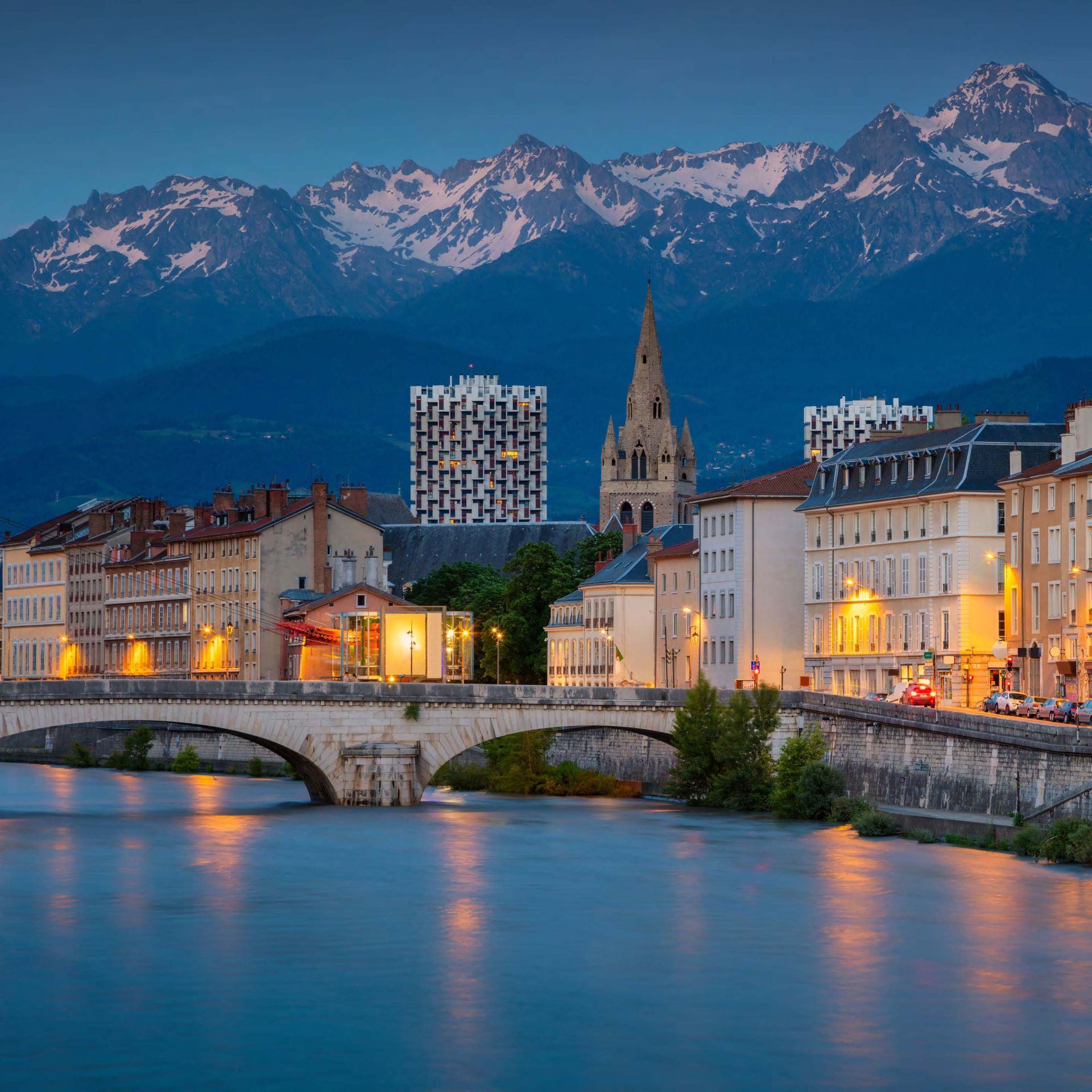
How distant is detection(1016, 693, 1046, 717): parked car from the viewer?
7900 cm

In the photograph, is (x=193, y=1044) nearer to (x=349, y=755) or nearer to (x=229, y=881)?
(x=229, y=881)

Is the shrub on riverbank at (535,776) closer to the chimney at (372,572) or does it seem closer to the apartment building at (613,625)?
the apartment building at (613,625)

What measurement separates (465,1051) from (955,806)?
33.2 meters

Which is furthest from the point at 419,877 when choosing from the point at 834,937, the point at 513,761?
the point at 513,761

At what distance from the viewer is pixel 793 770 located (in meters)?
81.8

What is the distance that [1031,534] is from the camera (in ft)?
310

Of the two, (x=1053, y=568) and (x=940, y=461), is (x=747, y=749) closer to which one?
(x=1053, y=568)

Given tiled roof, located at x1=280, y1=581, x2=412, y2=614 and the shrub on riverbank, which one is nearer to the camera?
the shrub on riverbank

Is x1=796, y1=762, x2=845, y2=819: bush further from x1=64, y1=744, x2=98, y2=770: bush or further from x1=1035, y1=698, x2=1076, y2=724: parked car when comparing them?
x1=64, y1=744, x2=98, y2=770: bush

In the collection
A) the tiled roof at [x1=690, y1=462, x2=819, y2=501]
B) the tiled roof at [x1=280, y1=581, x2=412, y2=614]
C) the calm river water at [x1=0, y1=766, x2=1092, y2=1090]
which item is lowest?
the calm river water at [x1=0, y1=766, x2=1092, y2=1090]

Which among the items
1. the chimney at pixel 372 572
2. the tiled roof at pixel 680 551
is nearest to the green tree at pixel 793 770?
the tiled roof at pixel 680 551

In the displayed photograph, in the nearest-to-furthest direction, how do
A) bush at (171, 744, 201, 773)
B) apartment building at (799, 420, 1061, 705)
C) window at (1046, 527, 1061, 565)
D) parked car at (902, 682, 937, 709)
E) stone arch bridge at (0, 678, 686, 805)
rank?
stone arch bridge at (0, 678, 686, 805), parked car at (902, 682, 937, 709), window at (1046, 527, 1061, 565), apartment building at (799, 420, 1061, 705), bush at (171, 744, 201, 773)

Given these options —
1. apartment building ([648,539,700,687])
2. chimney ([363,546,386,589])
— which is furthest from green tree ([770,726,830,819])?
chimney ([363,546,386,589])

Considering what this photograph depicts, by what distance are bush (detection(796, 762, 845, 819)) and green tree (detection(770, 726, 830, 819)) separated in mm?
229
